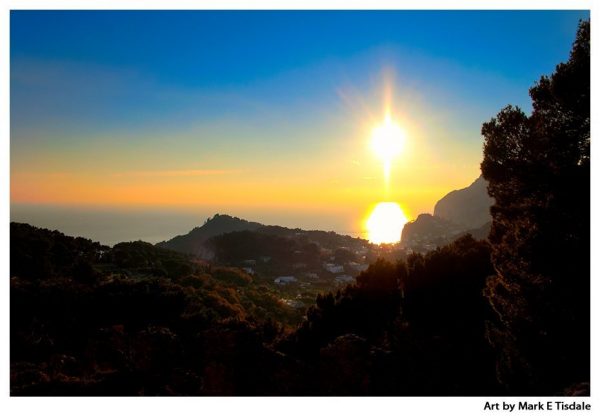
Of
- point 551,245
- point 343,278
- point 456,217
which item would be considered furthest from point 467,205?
point 551,245

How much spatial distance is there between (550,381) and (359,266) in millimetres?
55194

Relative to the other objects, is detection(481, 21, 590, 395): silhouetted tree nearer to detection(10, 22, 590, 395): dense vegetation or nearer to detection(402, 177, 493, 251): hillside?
detection(10, 22, 590, 395): dense vegetation

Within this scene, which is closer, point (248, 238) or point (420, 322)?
point (420, 322)

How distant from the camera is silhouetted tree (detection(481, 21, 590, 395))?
8.95 meters

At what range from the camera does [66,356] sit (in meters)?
11.2

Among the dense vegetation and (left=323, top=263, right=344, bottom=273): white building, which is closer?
the dense vegetation

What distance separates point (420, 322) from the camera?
15430 millimetres

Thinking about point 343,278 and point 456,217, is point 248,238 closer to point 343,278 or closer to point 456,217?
point 343,278

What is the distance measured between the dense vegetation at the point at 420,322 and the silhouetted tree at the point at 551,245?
3 cm

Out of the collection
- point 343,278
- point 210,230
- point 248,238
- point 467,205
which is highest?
point 467,205

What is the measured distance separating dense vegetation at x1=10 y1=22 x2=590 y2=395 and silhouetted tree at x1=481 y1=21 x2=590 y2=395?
3cm

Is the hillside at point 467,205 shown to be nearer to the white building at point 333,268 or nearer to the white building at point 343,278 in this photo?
the white building at point 333,268

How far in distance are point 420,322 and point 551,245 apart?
23.4ft

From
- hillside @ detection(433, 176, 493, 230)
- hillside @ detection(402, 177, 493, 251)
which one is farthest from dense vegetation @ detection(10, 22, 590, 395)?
hillside @ detection(433, 176, 493, 230)
